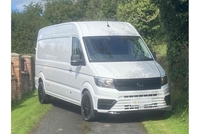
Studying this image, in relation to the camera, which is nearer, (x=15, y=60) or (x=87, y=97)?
(x=87, y=97)

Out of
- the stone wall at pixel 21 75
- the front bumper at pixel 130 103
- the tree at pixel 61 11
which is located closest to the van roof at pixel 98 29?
the front bumper at pixel 130 103

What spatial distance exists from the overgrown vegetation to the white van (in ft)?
3.71

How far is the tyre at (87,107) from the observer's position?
9250 millimetres

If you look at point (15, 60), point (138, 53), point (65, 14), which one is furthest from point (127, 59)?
point (65, 14)

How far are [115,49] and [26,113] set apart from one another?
299cm

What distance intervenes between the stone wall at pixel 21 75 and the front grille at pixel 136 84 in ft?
17.0

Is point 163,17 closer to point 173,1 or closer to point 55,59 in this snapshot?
point 173,1

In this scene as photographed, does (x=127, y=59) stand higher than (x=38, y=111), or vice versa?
(x=127, y=59)

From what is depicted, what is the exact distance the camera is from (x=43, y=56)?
13133mm

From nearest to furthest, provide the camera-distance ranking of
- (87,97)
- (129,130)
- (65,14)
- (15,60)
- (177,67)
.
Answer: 1. (129,130)
2. (87,97)
3. (177,67)
4. (15,60)
5. (65,14)

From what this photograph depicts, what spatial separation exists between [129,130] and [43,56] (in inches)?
208

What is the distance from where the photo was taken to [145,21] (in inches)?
711
